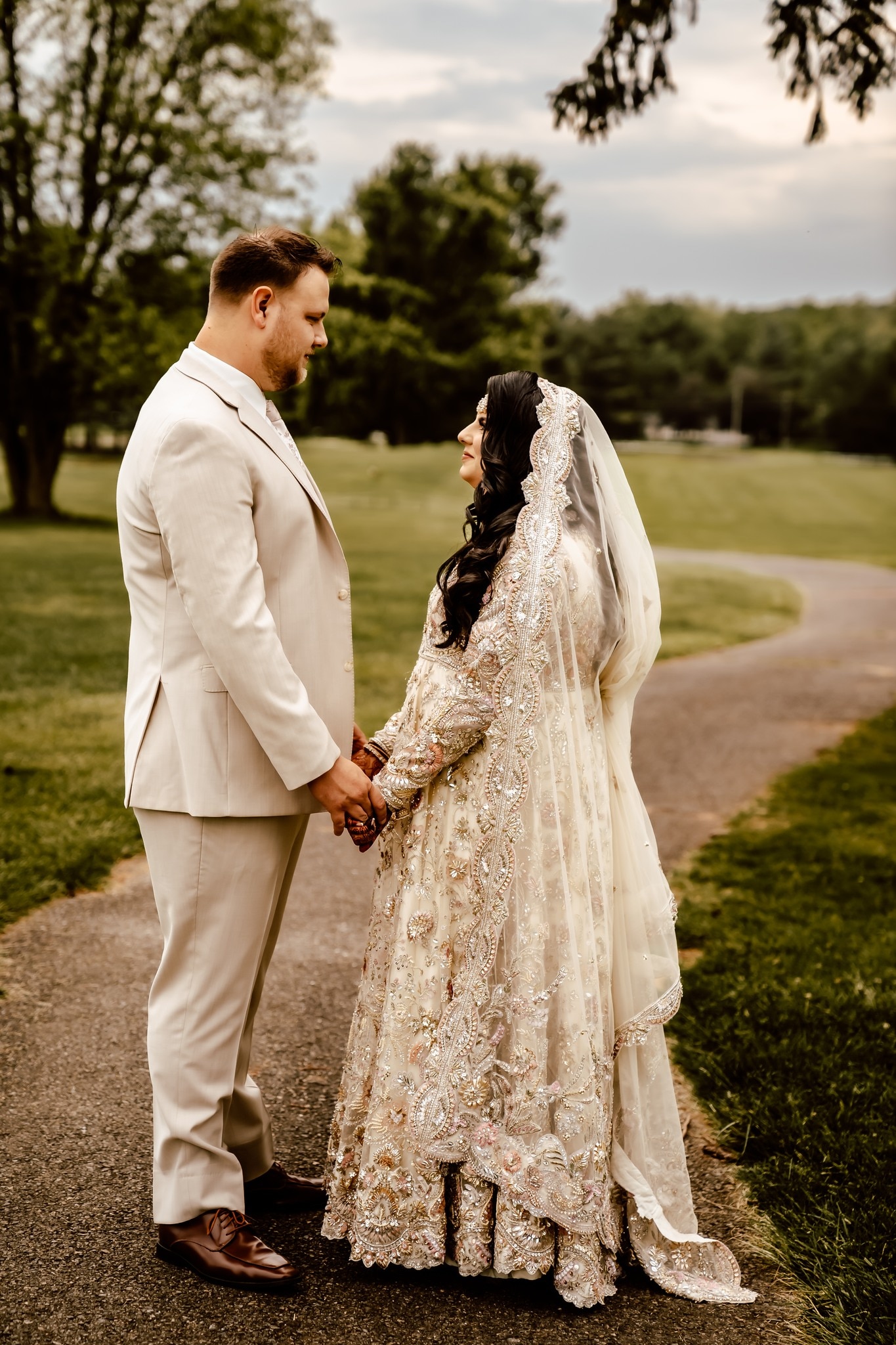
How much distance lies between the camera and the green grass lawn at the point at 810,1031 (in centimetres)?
306

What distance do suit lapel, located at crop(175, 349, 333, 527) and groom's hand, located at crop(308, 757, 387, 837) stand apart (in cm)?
60

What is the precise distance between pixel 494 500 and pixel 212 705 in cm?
84

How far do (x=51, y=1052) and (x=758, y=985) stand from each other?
2688 millimetres

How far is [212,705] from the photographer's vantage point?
9.03 ft

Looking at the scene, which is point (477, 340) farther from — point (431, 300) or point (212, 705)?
point (212, 705)

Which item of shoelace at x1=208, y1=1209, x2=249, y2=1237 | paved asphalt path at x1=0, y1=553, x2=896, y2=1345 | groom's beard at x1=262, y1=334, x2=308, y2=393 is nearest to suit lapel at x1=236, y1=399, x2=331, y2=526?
groom's beard at x1=262, y1=334, x2=308, y2=393

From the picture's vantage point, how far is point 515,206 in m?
57.6

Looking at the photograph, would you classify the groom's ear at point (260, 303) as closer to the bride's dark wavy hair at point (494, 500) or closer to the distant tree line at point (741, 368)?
the bride's dark wavy hair at point (494, 500)

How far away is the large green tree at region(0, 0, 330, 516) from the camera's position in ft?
84.6

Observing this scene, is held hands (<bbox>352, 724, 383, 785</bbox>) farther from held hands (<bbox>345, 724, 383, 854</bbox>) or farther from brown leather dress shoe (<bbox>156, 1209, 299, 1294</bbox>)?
brown leather dress shoe (<bbox>156, 1209, 299, 1294</bbox>)

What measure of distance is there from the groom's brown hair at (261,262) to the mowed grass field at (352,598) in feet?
10.6

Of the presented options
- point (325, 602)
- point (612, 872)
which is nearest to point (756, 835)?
point (612, 872)

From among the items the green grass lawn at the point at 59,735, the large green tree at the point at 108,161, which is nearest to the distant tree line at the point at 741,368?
the large green tree at the point at 108,161

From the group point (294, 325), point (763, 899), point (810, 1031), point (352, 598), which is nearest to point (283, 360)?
point (294, 325)
